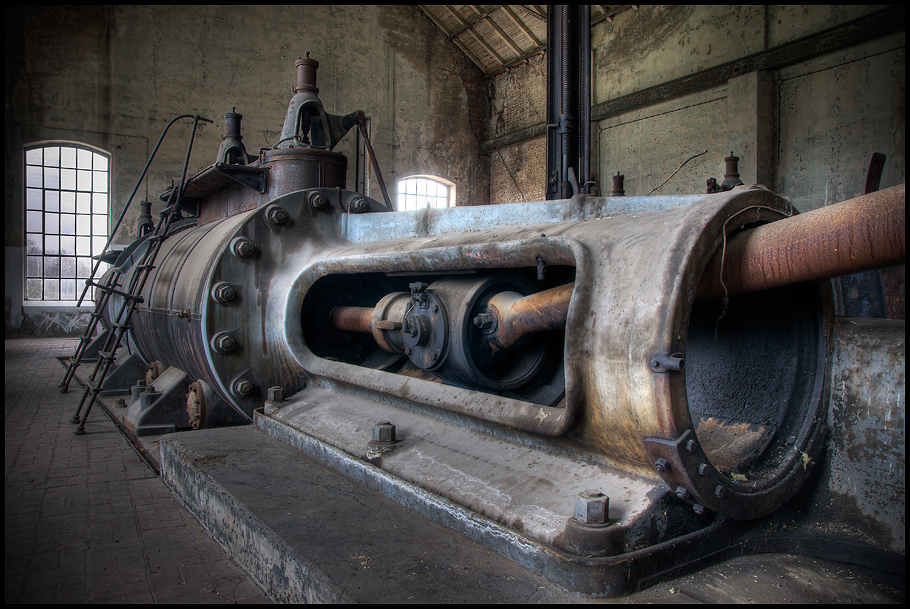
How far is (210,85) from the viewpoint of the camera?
44.3 ft

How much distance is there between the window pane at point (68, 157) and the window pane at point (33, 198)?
0.72m

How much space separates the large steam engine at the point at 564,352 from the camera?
5.06 ft

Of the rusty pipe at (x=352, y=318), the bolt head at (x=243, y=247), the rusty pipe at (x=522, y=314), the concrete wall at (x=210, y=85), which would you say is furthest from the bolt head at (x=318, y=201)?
the concrete wall at (x=210, y=85)

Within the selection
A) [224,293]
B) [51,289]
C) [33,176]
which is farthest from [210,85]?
[224,293]

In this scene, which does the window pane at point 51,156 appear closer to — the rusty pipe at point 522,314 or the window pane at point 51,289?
the window pane at point 51,289

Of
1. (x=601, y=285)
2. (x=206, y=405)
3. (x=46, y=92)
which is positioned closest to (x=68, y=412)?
(x=206, y=405)

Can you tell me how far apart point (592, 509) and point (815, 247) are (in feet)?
2.70

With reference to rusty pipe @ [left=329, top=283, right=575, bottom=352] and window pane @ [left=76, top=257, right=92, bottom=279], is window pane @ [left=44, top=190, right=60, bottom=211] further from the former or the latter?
rusty pipe @ [left=329, top=283, right=575, bottom=352]

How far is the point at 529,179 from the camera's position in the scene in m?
15.8

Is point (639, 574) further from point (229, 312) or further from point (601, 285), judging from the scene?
point (229, 312)

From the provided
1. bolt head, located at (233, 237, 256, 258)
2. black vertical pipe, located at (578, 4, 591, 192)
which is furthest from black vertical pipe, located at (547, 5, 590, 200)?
bolt head, located at (233, 237, 256, 258)

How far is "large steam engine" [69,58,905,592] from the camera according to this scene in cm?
154

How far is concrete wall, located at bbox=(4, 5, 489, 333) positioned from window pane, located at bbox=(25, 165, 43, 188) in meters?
0.21

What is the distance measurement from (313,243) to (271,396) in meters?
0.88
